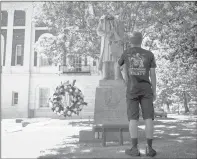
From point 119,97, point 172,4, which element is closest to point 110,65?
point 119,97

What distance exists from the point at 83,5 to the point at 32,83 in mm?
8788

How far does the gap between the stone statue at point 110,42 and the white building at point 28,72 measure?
11.4 metres

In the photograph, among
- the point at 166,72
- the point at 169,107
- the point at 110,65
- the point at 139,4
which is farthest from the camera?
the point at 169,107

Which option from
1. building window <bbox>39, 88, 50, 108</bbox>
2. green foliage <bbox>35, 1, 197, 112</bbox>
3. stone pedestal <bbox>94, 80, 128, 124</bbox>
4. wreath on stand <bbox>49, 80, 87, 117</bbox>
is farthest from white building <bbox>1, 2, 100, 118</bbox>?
stone pedestal <bbox>94, 80, 128, 124</bbox>

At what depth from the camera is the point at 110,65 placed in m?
7.33

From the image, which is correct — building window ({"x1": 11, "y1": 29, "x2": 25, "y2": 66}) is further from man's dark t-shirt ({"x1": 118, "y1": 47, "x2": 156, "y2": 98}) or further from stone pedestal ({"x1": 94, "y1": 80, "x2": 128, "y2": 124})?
man's dark t-shirt ({"x1": 118, "y1": 47, "x2": 156, "y2": 98})

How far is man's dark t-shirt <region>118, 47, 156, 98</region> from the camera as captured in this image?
12.0 ft

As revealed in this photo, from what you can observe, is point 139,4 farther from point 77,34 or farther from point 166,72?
point 166,72

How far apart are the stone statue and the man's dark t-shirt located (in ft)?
11.4

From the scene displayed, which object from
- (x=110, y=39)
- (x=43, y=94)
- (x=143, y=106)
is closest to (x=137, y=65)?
(x=143, y=106)

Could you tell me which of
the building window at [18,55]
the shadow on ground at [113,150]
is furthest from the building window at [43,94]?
the shadow on ground at [113,150]

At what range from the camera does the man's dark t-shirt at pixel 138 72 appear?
366 centimetres

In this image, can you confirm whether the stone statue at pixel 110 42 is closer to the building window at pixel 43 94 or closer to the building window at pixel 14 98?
the building window at pixel 14 98

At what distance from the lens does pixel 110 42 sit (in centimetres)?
739
